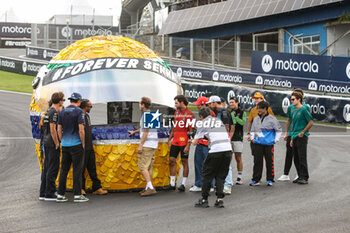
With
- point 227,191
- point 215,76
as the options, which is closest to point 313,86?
point 215,76

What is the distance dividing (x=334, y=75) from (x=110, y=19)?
159 feet

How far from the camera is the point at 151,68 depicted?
10.5 metres

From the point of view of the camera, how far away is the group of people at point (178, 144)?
29.2 feet

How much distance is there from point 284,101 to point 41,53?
2554 centimetres

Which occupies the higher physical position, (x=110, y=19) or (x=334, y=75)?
(x=110, y=19)

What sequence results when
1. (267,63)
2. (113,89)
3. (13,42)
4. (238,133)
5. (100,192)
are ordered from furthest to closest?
(13,42)
(267,63)
(238,133)
(113,89)
(100,192)

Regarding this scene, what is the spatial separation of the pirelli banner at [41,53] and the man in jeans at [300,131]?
3241 cm

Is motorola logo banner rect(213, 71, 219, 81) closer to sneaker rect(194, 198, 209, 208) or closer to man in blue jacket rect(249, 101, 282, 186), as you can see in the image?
man in blue jacket rect(249, 101, 282, 186)

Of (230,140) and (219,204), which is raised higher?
(230,140)

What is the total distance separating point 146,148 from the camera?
977cm

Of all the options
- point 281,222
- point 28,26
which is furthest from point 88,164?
point 28,26

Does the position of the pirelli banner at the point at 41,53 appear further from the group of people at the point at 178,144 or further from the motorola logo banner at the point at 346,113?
the group of people at the point at 178,144

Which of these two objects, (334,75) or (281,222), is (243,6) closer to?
(334,75)

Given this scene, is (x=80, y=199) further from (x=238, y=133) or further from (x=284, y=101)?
(x=284, y=101)
